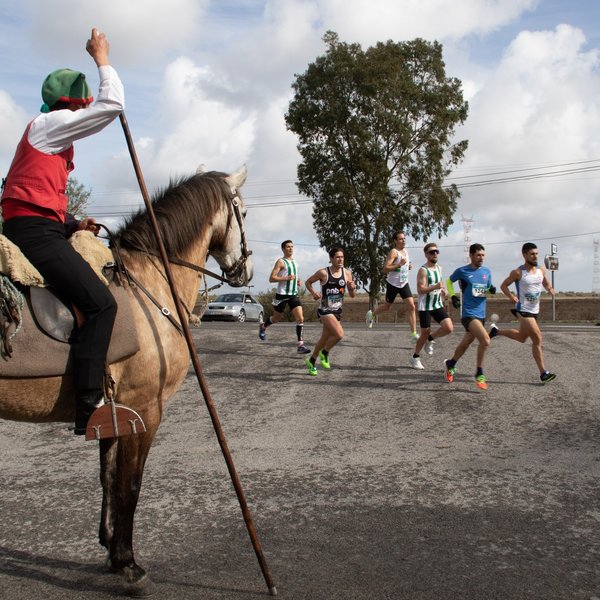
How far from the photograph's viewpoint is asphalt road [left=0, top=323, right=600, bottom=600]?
4.20 m

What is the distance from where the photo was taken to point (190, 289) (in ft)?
15.6

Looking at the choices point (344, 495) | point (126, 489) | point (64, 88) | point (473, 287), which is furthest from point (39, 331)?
point (473, 287)

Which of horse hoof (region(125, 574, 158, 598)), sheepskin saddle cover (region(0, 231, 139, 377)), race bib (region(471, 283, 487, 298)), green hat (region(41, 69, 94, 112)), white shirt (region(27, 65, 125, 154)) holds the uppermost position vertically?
green hat (region(41, 69, 94, 112))

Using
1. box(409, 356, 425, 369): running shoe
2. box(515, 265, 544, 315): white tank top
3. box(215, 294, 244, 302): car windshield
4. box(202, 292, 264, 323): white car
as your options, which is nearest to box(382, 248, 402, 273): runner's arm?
box(409, 356, 425, 369): running shoe

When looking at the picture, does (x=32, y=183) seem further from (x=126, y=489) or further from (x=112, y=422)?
(x=126, y=489)

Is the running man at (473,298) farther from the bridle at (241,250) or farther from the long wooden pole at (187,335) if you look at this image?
the long wooden pole at (187,335)

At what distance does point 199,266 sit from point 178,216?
0.38 metres

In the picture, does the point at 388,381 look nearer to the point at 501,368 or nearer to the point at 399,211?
the point at 501,368

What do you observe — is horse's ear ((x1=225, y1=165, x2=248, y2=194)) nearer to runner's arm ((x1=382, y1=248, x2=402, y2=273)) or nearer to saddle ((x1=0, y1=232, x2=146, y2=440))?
saddle ((x1=0, y1=232, x2=146, y2=440))

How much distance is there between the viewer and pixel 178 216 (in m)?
4.66

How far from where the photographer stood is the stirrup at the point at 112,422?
3.93 meters

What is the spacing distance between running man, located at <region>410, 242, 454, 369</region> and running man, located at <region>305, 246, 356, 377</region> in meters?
1.28

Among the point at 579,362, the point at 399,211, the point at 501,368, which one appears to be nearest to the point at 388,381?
the point at 501,368

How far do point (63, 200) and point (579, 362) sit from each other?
10.8 metres
